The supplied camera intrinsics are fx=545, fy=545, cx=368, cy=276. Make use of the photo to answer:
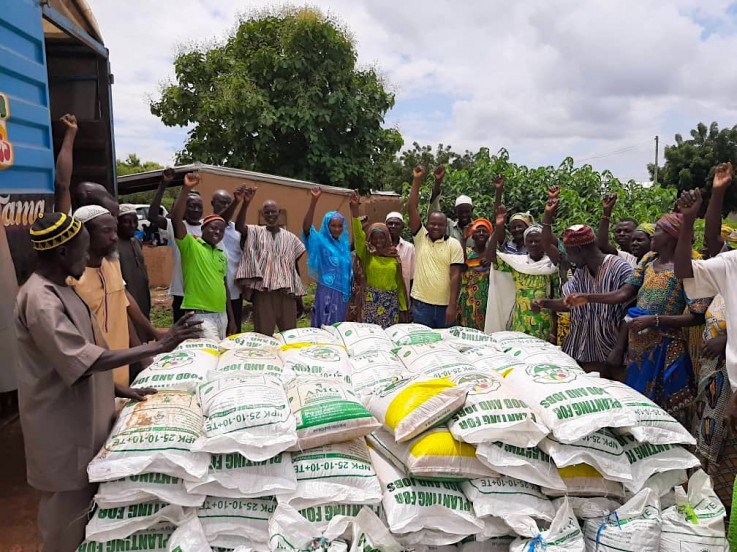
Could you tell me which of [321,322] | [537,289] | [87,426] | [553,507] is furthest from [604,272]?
[87,426]

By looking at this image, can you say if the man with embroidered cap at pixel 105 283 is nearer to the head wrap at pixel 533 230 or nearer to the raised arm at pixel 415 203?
the raised arm at pixel 415 203

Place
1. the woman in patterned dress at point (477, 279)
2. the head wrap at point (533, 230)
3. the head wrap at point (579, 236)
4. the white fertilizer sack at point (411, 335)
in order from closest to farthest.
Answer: the white fertilizer sack at point (411, 335) < the head wrap at point (579, 236) < the head wrap at point (533, 230) < the woman in patterned dress at point (477, 279)

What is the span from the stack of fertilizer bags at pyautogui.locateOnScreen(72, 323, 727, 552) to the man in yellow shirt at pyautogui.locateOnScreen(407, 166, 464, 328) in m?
2.31

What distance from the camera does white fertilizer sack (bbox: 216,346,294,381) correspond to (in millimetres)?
2727

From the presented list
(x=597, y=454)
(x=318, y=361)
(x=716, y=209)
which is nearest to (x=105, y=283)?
(x=318, y=361)

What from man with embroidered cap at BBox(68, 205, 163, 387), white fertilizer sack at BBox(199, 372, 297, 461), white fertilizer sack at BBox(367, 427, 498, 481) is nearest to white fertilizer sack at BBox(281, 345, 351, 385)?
white fertilizer sack at BBox(199, 372, 297, 461)

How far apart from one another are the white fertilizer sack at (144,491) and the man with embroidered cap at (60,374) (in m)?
0.16

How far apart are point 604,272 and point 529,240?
2.39ft

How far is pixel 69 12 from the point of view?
437 centimetres

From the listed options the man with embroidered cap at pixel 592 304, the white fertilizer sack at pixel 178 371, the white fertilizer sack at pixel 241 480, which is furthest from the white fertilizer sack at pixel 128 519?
the man with embroidered cap at pixel 592 304

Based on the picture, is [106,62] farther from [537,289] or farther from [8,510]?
[537,289]

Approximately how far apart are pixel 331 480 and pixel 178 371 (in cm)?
102

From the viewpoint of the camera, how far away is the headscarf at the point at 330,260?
5.04 m

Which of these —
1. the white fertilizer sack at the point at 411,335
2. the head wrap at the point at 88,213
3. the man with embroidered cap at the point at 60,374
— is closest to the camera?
the man with embroidered cap at the point at 60,374
